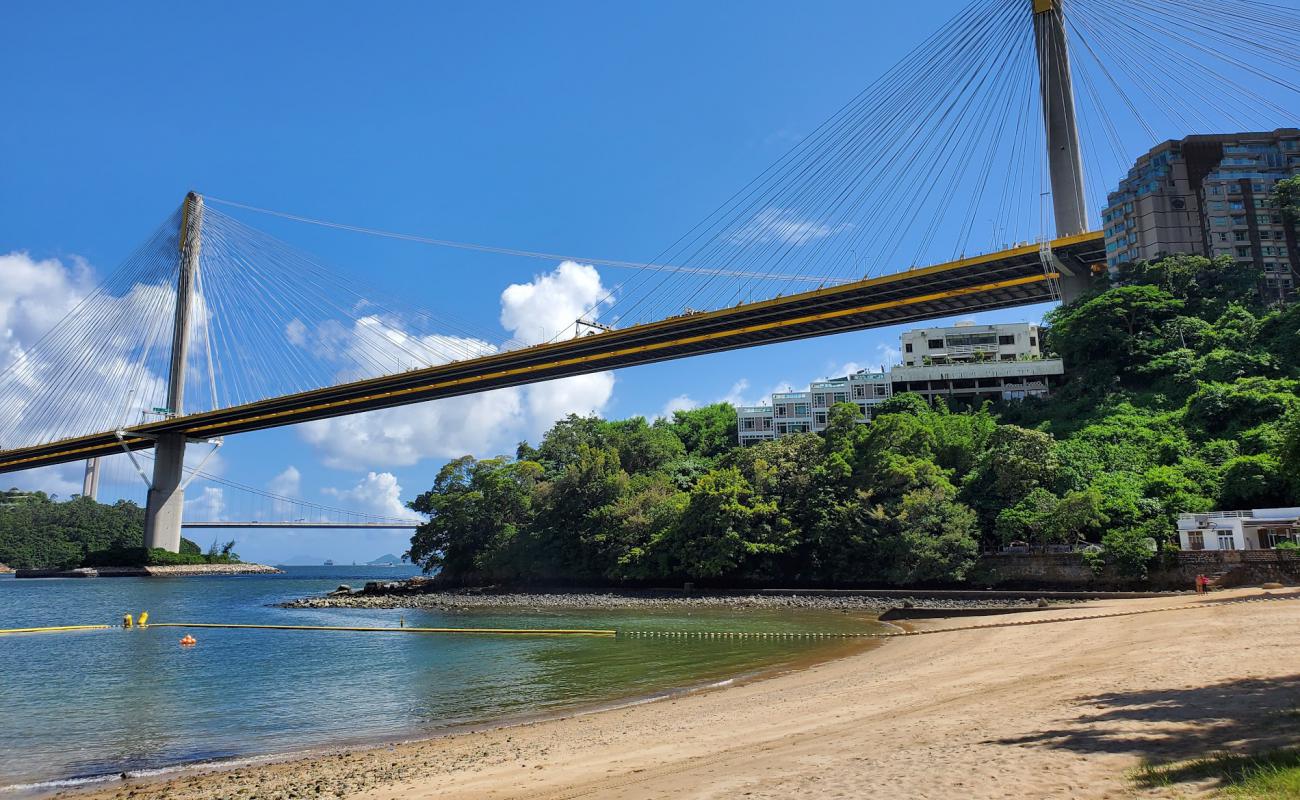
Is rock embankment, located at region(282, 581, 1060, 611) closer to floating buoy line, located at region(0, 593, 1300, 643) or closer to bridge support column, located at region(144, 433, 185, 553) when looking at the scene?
floating buoy line, located at region(0, 593, 1300, 643)

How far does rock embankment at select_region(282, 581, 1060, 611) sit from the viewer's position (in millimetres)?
30953

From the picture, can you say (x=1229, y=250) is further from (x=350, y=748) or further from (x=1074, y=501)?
(x=350, y=748)

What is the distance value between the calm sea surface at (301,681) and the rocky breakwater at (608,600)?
2813 millimetres

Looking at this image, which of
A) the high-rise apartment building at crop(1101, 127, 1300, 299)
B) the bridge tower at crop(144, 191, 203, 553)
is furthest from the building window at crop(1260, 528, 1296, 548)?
the bridge tower at crop(144, 191, 203, 553)

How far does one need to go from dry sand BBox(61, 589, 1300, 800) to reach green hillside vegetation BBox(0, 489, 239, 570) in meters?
79.9

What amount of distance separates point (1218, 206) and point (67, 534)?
11474 cm

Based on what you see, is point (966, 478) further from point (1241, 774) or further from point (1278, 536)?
point (1241, 774)

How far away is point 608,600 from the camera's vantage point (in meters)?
39.5

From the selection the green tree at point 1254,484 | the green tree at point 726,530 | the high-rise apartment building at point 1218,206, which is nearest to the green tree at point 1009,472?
the green tree at point 1254,484

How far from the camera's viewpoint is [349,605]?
141 ft

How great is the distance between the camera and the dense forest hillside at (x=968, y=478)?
29859mm

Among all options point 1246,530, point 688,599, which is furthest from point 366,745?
point 1246,530

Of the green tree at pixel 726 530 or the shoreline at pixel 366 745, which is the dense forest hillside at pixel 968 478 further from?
the shoreline at pixel 366 745

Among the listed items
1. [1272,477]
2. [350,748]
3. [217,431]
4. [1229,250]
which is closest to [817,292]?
[1272,477]
